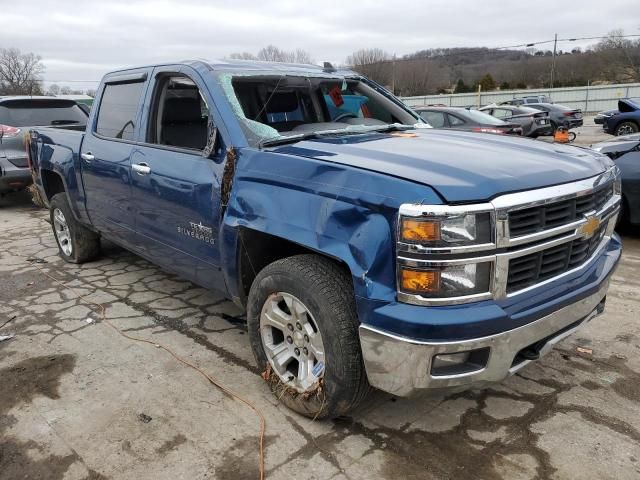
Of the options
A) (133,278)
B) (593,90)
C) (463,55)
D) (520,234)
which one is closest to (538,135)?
(133,278)

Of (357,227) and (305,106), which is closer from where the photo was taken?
(357,227)

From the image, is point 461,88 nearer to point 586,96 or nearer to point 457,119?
point 586,96

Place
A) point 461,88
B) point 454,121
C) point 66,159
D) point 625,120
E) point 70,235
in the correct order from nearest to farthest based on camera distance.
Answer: point 66,159, point 70,235, point 454,121, point 625,120, point 461,88

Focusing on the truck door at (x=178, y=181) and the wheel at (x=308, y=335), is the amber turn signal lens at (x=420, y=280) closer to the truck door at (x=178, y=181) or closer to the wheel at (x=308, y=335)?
the wheel at (x=308, y=335)

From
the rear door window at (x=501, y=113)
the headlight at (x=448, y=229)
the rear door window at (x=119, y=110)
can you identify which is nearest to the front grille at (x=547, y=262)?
the headlight at (x=448, y=229)

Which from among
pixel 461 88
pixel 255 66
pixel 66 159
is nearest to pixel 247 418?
pixel 255 66

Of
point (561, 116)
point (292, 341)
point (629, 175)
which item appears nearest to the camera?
point (292, 341)

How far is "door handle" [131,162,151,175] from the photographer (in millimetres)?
3713

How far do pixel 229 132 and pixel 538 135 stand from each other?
1822cm

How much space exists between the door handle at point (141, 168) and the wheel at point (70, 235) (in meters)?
1.93

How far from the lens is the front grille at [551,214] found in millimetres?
2283

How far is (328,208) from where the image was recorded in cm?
245

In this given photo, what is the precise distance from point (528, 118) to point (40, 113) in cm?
1472

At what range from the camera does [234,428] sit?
2811mm
